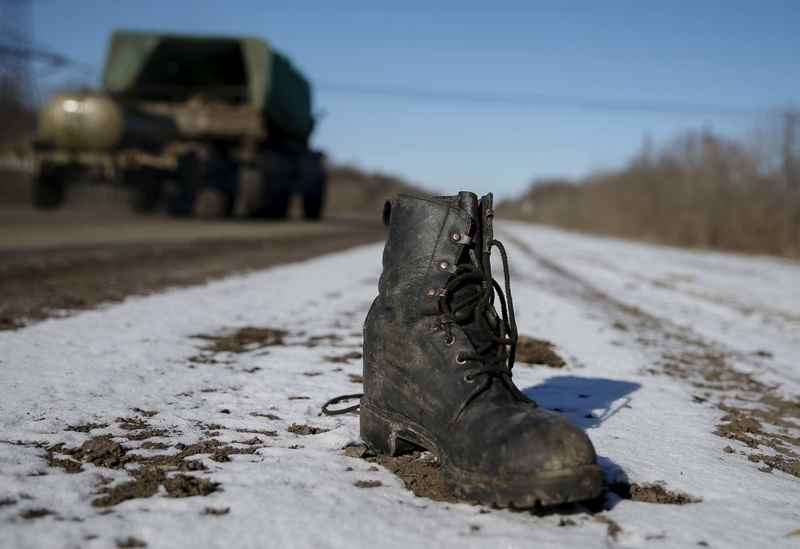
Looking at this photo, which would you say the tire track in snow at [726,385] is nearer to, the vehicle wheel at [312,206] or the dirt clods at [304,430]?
the dirt clods at [304,430]

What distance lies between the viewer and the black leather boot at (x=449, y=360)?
1458mm

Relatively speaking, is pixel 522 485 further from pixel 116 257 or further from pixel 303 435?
pixel 116 257

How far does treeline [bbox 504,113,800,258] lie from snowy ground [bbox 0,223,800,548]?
1224 cm

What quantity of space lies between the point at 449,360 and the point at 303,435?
1.56ft

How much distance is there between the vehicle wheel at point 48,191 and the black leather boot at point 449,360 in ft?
45.6

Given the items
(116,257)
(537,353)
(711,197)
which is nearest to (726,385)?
(537,353)

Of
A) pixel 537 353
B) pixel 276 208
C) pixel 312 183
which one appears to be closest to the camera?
pixel 537 353

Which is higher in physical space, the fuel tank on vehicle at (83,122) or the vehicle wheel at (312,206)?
the fuel tank on vehicle at (83,122)

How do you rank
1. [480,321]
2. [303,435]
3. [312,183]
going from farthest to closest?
[312,183] < [303,435] < [480,321]

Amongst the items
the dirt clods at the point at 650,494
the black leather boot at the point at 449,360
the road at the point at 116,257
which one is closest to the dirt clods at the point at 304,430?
the black leather boot at the point at 449,360

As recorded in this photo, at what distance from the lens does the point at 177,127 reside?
14.4 metres

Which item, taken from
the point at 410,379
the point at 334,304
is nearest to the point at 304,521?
the point at 410,379

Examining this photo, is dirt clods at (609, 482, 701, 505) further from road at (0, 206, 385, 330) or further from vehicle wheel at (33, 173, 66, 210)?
vehicle wheel at (33, 173, 66, 210)

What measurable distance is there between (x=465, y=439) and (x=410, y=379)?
25 centimetres
